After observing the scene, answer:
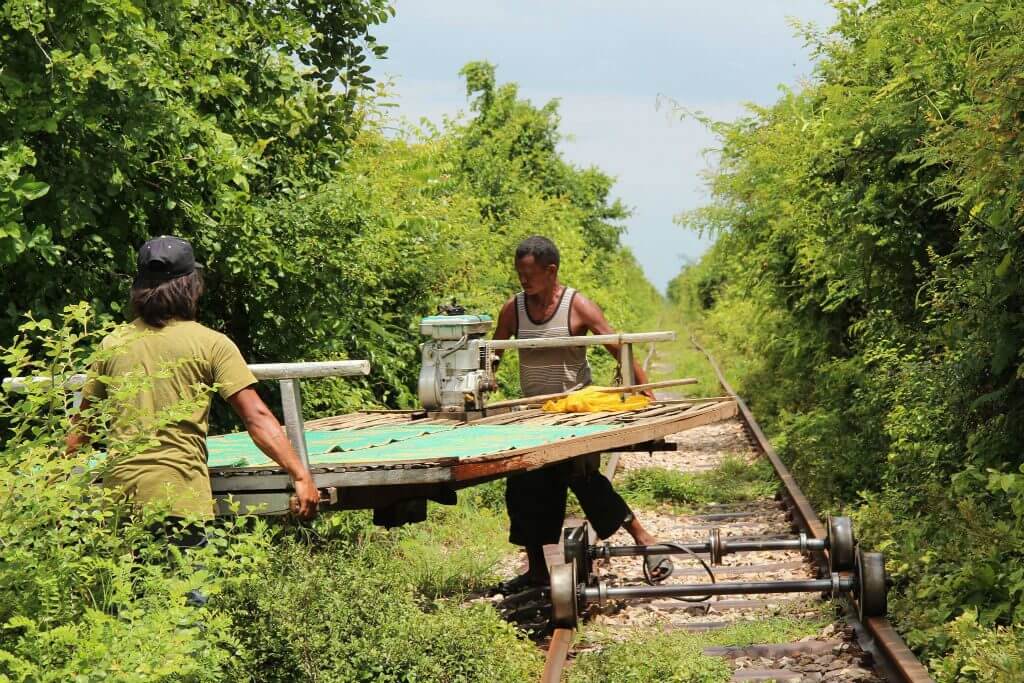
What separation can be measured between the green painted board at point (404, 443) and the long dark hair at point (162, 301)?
815 mm

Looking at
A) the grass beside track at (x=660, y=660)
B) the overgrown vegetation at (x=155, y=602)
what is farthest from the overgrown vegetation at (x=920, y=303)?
the overgrown vegetation at (x=155, y=602)

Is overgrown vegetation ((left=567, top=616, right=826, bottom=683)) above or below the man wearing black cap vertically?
below

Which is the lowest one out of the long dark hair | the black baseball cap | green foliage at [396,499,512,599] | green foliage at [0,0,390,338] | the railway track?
the railway track

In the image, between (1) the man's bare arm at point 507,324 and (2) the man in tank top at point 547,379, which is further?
(1) the man's bare arm at point 507,324

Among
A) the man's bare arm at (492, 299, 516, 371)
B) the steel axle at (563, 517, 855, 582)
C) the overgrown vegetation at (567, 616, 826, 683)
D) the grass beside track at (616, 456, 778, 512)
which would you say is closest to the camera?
the overgrown vegetation at (567, 616, 826, 683)

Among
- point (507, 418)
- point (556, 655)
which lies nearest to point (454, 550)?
point (507, 418)

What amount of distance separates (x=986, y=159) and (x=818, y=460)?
6000 mm

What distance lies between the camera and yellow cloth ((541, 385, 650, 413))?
7078mm

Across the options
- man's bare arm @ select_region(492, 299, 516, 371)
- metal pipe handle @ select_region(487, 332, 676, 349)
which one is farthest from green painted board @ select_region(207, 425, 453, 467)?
man's bare arm @ select_region(492, 299, 516, 371)

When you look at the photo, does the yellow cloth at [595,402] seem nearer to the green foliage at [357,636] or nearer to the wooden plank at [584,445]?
the wooden plank at [584,445]

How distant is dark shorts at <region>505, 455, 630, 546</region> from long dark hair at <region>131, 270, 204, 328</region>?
10.1 ft

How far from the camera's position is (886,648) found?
6.00 meters

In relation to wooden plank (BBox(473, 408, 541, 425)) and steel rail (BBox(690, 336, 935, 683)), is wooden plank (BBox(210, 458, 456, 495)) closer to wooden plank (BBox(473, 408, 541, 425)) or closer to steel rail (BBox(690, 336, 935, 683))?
wooden plank (BBox(473, 408, 541, 425))

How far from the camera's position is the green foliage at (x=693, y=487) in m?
12.0
